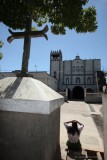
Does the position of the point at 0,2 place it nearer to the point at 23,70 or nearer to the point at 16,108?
the point at 23,70

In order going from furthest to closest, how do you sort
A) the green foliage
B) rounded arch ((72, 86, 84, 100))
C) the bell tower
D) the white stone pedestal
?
the bell tower, rounded arch ((72, 86, 84, 100)), the green foliage, the white stone pedestal

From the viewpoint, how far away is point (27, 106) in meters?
3.13

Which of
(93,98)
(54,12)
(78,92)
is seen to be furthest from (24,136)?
(78,92)

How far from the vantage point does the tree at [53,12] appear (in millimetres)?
3930

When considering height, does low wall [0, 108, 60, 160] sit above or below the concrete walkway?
above

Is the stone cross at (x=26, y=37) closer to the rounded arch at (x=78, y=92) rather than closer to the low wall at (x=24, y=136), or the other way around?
the low wall at (x=24, y=136)

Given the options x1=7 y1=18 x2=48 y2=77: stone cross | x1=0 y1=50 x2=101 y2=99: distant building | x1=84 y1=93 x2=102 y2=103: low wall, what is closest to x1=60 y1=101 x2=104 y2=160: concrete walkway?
x1=7 y1=18 x2=48 y2=77: stone cross

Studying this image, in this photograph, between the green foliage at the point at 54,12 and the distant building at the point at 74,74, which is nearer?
the green foliage at the point at 54,12

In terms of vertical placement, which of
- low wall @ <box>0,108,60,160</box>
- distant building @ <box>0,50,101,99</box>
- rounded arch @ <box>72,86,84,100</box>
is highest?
distant building @ <box>0,50,101,99</box>

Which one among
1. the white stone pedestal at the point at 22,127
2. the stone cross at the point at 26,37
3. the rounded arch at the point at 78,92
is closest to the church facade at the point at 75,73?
the rounded arch at the point at 78,92

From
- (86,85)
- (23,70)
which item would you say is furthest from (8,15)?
(86,85)

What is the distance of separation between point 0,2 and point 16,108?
2.57m

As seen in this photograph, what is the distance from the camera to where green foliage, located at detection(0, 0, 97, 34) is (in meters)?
3.93

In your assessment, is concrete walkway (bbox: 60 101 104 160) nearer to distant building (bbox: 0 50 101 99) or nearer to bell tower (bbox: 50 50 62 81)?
distant building (bbox: 0 50 101 99)
